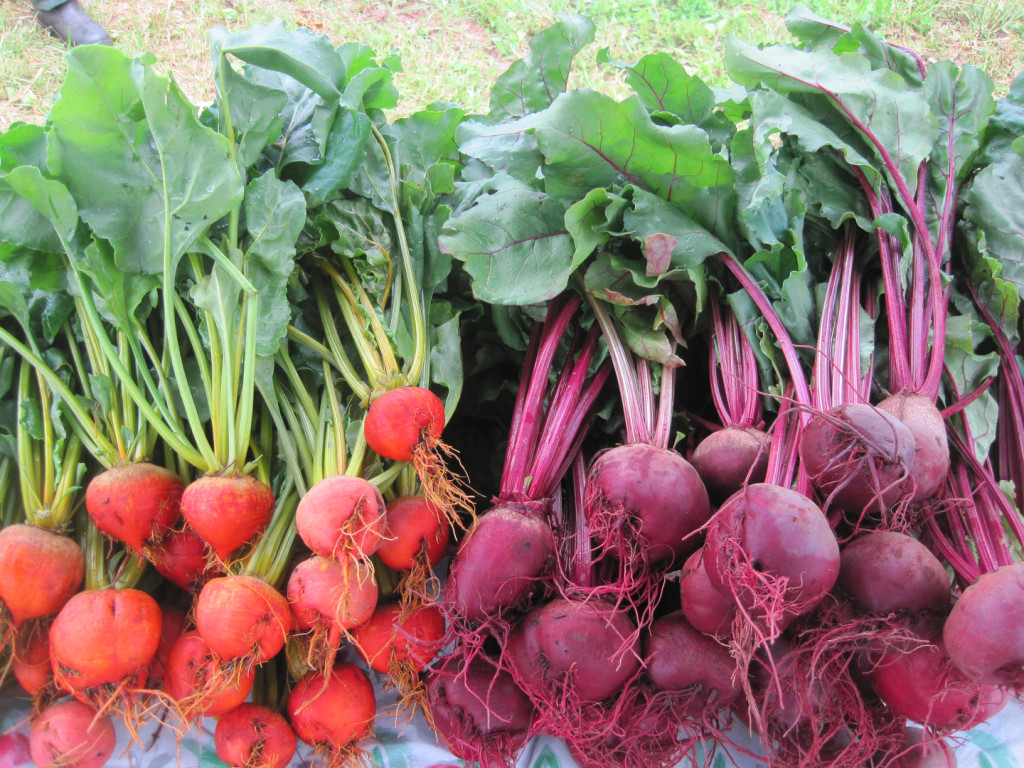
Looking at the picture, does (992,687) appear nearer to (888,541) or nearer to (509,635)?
(888,541)

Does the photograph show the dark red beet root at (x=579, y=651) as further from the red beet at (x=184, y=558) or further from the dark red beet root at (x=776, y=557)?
the red beet at (x=184, y=558)

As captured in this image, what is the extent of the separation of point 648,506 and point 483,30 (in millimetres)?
4121

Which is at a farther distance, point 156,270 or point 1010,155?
point 1010,155

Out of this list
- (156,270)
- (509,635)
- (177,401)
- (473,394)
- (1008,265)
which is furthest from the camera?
(473,394)

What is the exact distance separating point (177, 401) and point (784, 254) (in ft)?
5.06

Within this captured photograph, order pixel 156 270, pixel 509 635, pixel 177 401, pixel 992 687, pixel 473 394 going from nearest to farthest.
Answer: pixel 992 687, pixel 509 635, pixel 156 270, pixel 177 401, pixel 473 394

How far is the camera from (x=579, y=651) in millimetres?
1203

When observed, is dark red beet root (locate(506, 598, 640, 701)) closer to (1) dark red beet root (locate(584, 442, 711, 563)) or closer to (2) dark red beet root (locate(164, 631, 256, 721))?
(1) dark red beet root (locate(584, 442, 711, 563))

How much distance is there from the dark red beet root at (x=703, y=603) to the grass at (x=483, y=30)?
3186 millimetres

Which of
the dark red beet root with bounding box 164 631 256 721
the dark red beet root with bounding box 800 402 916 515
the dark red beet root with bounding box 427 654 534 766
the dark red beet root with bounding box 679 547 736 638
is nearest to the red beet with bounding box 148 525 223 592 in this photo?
the dark red beet root with bounding box 164 631 256 721

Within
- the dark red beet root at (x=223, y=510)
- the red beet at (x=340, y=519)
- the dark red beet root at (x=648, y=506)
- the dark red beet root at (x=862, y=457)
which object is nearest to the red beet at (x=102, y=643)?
the dark red beet root at (x=223, y=510)

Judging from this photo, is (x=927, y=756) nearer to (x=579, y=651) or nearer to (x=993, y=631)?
(x=993, y=631)

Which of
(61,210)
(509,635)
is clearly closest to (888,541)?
(509,635)

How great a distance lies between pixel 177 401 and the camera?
157 centimetres
